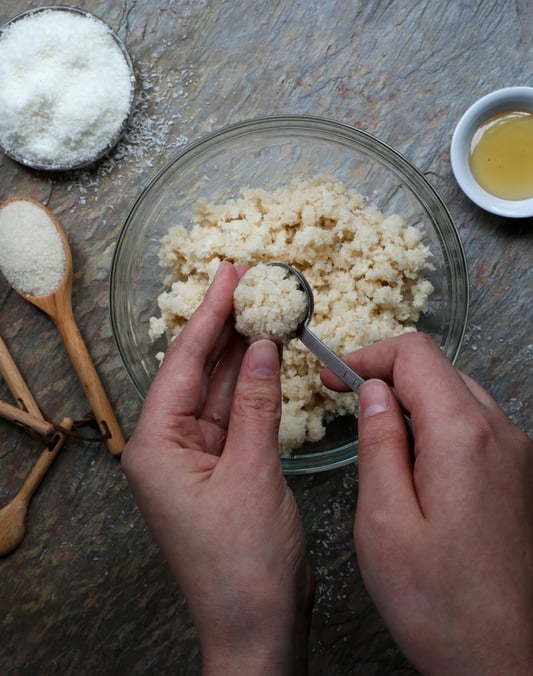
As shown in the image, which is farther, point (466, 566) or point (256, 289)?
point (256, 289)

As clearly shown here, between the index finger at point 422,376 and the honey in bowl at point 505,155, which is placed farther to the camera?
the honey in bowl at point 505,155

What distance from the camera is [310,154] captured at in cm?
186

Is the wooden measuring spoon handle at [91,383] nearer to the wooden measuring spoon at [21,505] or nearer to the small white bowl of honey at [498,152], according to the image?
the wooden measuring spoon at [21,505]

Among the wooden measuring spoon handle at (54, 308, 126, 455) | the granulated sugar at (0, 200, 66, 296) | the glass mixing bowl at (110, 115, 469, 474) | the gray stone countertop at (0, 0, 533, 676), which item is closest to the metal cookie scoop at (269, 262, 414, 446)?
the glass mixing bowl at (110, 115, 469, 474)

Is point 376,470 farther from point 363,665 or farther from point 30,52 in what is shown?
point 30,52

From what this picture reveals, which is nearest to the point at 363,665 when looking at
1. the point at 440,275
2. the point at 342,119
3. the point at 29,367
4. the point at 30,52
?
the point at 440,275

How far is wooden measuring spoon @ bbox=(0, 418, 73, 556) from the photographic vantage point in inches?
73.9

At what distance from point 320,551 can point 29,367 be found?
42.2 inches

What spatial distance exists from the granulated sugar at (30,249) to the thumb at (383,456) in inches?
43.0

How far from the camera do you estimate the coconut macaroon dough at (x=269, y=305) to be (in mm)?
1359

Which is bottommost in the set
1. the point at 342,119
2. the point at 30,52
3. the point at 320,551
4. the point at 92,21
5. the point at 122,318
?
the point at 320,551

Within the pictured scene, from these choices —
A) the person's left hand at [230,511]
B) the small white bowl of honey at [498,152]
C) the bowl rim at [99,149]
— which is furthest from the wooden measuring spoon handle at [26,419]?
the small white bowl of honey at [498,152]

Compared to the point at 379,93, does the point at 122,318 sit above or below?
below

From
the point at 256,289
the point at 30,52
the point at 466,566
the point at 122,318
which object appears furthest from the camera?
the point at 30,52
